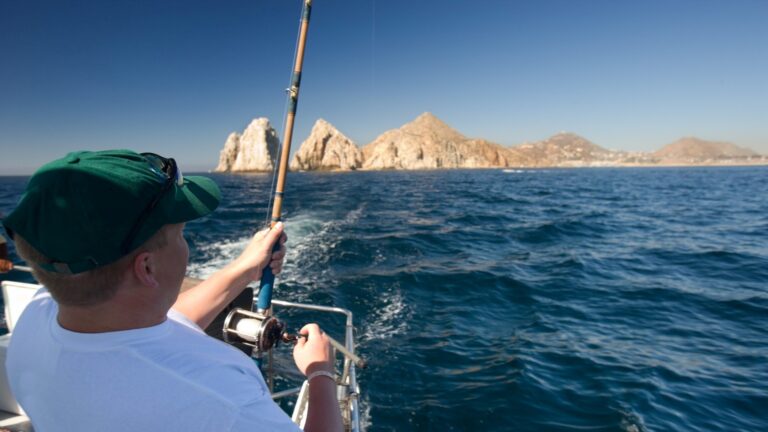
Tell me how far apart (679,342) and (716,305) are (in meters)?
2.68

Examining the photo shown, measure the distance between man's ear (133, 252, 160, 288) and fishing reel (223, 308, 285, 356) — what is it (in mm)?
1079

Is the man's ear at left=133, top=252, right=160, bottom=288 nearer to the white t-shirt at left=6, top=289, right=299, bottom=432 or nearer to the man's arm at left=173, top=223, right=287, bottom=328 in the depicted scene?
the white t-shirt at left=6, top=289, right=299, bottom=432

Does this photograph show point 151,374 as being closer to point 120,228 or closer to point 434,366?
point 120,228

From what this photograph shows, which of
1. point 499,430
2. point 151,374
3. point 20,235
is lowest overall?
point 499,430

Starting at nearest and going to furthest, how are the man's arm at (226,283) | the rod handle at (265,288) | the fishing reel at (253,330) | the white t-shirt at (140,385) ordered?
the white t-shirt at (140,385), the man's arm at (226,283), the fishing reel at (253,330), the rod handle at (265,288)

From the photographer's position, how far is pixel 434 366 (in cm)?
565

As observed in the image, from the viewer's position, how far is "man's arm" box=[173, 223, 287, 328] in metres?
1.94

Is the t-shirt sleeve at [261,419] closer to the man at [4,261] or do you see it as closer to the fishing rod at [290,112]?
the fishing rod at [290,112]

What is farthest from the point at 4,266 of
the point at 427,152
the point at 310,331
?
the point at 427,152

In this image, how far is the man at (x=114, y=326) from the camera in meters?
0.92

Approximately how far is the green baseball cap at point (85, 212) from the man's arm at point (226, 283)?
101 centimetres

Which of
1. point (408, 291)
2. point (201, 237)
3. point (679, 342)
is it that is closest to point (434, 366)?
point (408, 291)

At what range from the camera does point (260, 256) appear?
2.26m

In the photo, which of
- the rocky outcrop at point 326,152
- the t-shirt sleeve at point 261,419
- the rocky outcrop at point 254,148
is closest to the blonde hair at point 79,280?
the t-shirt sleeve at point 261,419
